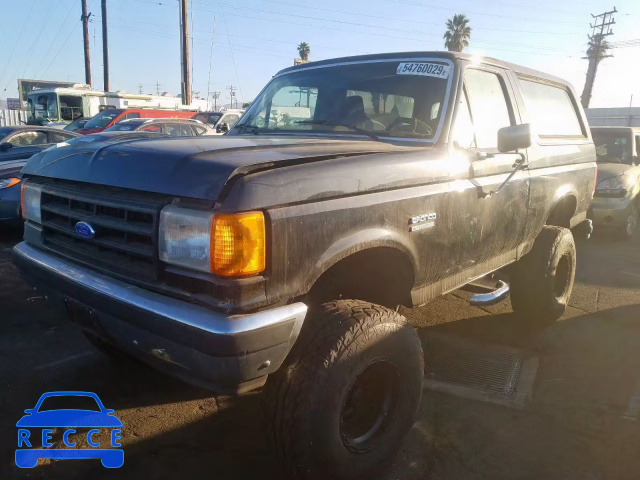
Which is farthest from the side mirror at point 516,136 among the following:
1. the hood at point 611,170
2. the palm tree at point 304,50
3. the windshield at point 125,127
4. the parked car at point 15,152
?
the palm tree at point 304,50

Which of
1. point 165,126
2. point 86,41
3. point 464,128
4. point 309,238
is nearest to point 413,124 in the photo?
point 464,128

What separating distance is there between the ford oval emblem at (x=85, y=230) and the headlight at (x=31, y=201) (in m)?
0.57

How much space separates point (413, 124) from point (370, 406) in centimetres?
168

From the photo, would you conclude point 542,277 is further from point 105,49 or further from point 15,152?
point 105,49

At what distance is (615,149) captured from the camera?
914cm

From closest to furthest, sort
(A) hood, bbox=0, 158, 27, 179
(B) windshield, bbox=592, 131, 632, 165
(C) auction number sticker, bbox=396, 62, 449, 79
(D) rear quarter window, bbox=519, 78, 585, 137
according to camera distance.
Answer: (C) auction number sticker, bbox=396, 62, 449, 79 → (D) rear quarter window, bbox=519, 78, 585, 137 → (A) hood, bbox=0, 158, 27, 179 → (B) windshield, bbox=592, 131, 632, 165

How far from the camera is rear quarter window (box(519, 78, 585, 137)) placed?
161 inches

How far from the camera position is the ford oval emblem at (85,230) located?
2361 millimetres

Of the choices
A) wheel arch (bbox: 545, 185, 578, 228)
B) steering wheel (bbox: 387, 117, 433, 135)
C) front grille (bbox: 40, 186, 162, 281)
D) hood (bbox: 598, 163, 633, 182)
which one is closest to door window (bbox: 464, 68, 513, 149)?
steering wheel (bbox: 387, 117, 433, 135)

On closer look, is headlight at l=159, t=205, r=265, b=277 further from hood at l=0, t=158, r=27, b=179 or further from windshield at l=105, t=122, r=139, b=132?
windshield at l=105, t=122, r=139, b=132

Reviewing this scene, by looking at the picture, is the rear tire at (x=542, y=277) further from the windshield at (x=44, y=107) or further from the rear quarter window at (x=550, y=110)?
the windshield at (x=44, y=107)

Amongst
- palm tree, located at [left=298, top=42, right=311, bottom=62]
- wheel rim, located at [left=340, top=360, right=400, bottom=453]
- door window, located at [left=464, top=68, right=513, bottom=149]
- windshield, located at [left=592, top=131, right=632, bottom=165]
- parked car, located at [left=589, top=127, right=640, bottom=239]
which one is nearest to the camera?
wheel rim, located at [left=340, top=360, right=400, bottom=453]

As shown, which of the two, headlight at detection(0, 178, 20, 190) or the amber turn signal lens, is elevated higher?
the amber turn signal lens

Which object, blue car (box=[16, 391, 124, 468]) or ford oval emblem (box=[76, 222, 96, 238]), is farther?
blue car (box=[16, 391, 124, 468])
